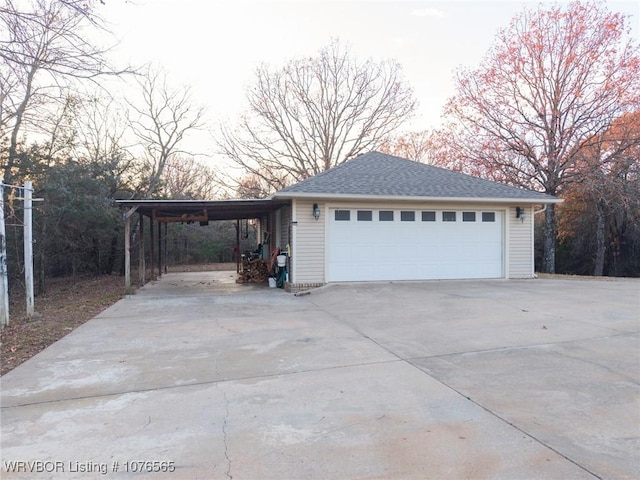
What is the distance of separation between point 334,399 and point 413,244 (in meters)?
8.43

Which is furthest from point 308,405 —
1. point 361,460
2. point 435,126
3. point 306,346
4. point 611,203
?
point 435,126

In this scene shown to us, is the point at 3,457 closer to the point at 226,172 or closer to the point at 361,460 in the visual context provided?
the point at 361,460

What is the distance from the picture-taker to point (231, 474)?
8.13 ft

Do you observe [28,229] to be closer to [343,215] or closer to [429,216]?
[343,215]

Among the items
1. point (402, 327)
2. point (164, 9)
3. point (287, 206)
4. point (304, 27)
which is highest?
point (304, 27)

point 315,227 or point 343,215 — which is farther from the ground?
point 343,215

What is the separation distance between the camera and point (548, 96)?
61.0 feet

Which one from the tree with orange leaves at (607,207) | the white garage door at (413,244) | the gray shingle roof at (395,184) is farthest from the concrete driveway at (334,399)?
the tree with orange leaves at (607,207)

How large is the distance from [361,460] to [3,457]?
2307 millimetres

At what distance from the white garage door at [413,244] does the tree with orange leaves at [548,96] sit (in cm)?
867

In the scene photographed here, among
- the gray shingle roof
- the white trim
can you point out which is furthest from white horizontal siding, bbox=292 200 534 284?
the gray shingle roof

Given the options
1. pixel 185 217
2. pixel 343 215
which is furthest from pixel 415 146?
pixel 185 217

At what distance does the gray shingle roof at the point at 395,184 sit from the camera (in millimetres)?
10812

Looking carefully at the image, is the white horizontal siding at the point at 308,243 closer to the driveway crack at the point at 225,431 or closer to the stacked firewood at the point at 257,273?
the stacked firewood at the point at 257,273
